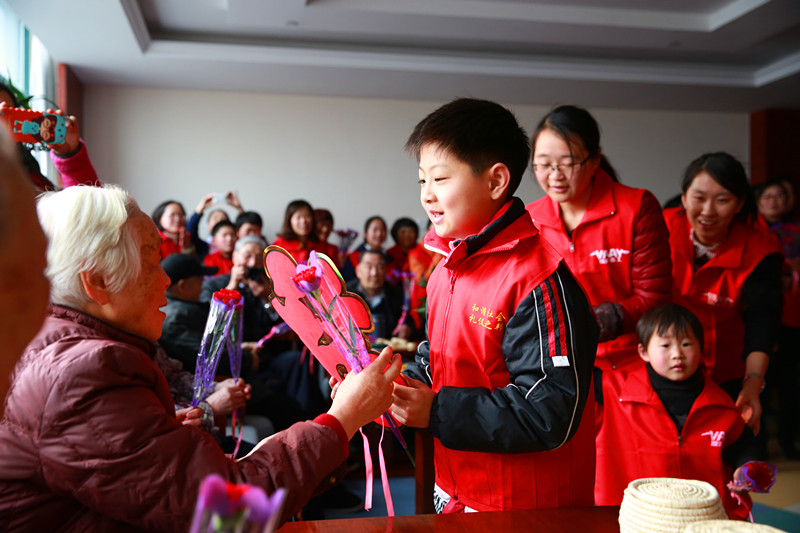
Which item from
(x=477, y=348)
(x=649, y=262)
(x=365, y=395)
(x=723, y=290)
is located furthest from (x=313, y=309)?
(x=723, y=290)

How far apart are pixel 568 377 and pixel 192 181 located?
693 cm

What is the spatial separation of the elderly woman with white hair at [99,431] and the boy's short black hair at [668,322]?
146cm

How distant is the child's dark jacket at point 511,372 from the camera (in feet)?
3.73

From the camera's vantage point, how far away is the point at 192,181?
7391mm

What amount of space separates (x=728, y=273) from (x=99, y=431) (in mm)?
2246

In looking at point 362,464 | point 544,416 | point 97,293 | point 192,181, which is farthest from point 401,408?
point 192,181

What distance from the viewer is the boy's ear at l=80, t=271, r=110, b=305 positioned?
0.94m

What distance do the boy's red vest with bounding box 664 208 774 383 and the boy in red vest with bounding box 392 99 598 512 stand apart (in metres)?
1.31

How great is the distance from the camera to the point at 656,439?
6.75 ft

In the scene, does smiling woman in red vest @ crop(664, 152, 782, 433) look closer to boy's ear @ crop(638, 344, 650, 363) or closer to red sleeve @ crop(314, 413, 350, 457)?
boy's ear @ crop(638, 344, 650, 363)

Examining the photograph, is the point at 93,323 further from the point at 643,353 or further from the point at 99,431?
the point at 643,353

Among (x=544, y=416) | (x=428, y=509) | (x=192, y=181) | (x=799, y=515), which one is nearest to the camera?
(x=544, y=416)

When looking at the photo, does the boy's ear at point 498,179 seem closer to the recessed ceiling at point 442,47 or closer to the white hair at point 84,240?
the white hair at point 84,240

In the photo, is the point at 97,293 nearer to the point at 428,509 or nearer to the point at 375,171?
the point at 428,509
